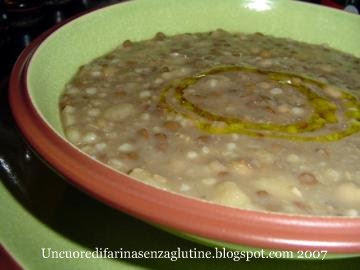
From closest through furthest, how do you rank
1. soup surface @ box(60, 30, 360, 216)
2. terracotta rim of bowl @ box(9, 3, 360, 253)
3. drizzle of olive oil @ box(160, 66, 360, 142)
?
terracotta rim of bowl @ box(9, 3, 360, 253) < soup surface @ box(60, 30, 360, 216) < drizzle of olive oil @ box(160, 66, 360, 142)

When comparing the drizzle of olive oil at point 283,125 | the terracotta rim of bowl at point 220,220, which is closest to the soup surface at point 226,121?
the drizzle of olive oil at point 283,125

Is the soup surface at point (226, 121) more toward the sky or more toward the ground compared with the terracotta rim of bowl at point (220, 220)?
more toward the ground

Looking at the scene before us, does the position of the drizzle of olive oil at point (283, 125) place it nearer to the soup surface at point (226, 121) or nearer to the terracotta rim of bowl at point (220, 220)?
the soup surface at point (226, 121)

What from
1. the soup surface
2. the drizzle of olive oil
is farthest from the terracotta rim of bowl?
the drizzle of olive oil

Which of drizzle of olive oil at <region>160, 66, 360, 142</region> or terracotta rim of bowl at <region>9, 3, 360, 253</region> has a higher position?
terracotta rim of bowl at <region>9, 3, 360, 253</region>

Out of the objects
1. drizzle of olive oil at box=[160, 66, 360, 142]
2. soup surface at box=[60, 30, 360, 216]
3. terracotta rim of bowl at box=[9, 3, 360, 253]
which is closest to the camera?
terracotta rim of bowl at box=[9, 3, 360, 253]

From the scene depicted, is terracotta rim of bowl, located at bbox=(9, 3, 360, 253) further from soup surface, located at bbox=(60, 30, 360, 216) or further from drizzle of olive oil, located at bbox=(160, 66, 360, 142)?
drizzle of olive oil, located at bbox=(160, 66, 360, 142)

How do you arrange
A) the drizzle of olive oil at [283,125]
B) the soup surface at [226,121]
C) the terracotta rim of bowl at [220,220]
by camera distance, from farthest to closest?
the drizzle of olive oil at [283,125]
the soup surface at [226,121]
the terracotta rim of bowl at [220,220]

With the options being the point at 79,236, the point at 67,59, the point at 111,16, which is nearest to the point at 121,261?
the point at 79,236
